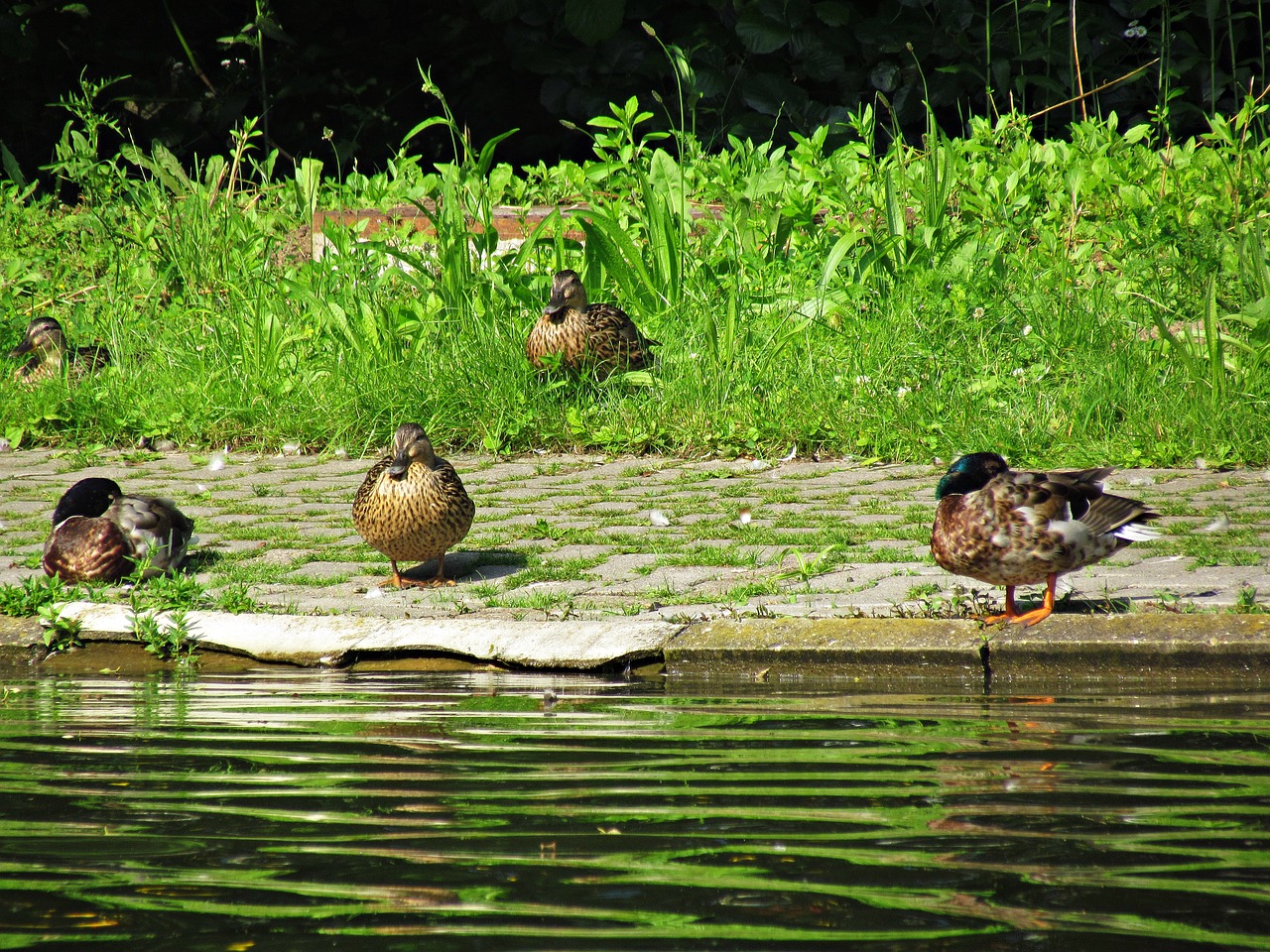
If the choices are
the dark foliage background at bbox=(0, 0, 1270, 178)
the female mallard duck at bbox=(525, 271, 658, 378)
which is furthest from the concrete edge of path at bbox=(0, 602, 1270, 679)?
the dark foliage background at bbox=(0, 0, 1270, 178)

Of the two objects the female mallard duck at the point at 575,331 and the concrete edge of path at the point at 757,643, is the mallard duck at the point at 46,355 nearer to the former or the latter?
the female mallard duck at the point at 575,331

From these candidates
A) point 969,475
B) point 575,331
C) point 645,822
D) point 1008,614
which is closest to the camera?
point 645,822

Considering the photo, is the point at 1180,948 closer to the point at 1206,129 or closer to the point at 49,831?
the point at 49,831

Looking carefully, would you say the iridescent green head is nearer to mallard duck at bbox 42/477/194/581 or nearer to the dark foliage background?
mallard duck at bbox 42/477/194/581

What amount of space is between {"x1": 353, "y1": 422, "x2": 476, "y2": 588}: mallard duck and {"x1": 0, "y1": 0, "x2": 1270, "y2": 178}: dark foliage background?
6228mm

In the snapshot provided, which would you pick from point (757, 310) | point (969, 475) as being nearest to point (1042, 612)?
point (969, 475)

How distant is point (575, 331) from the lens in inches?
318

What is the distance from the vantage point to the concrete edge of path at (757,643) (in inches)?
153

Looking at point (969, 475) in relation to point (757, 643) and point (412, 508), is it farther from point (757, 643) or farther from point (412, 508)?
point (412, 508)

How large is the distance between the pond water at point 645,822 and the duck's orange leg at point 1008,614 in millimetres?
429

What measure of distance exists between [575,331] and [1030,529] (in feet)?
14.3

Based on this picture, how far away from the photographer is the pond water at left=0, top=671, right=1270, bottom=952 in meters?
2.00

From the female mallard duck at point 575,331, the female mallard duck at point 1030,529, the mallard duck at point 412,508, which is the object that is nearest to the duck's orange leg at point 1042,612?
the female mallard duck at point 1030,529

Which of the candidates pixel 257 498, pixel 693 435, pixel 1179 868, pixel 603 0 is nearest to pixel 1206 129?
pixel 603 0
